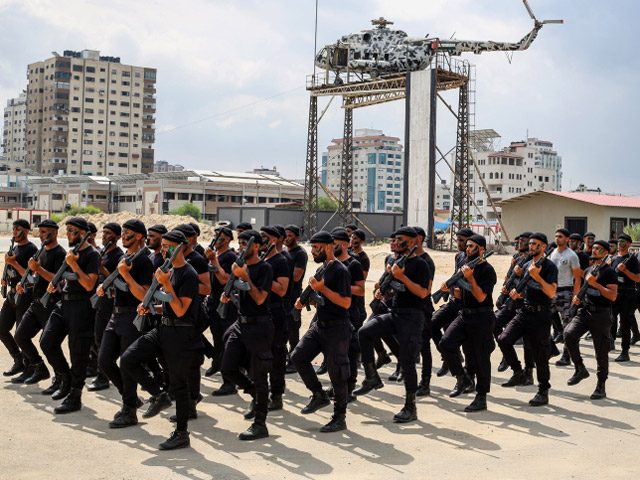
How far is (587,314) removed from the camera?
9523 mm

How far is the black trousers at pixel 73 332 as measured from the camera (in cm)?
814

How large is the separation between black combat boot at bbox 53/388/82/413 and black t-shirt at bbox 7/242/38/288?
6.94 ft

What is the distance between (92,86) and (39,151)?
16593mm

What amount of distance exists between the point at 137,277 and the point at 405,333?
289cm

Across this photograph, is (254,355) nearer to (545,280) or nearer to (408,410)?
(408,410)

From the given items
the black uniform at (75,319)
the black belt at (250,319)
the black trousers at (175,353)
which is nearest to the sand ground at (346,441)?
the black trousers at (175,353)

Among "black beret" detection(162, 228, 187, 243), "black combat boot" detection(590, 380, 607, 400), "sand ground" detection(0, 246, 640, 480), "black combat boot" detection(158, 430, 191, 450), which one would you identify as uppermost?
"black beret" detection(162, 228, 187, 243)

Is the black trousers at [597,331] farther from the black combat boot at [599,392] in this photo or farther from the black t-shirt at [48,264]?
the black t-shirt at [48,264]

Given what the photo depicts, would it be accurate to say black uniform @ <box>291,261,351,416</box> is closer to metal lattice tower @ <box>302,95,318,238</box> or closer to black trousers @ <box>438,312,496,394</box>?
black trousers @ <box>438,312,496,394</box>

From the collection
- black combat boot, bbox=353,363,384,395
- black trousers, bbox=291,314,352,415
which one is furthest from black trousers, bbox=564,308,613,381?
black trousers, bbox=291,314,352,415

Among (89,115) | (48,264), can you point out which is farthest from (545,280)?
(89,115)

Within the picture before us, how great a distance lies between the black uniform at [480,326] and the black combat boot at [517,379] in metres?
1.41

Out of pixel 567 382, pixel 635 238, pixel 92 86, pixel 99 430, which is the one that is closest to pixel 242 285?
pixel 99 430

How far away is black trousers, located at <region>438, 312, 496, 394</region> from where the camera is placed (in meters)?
8.57
